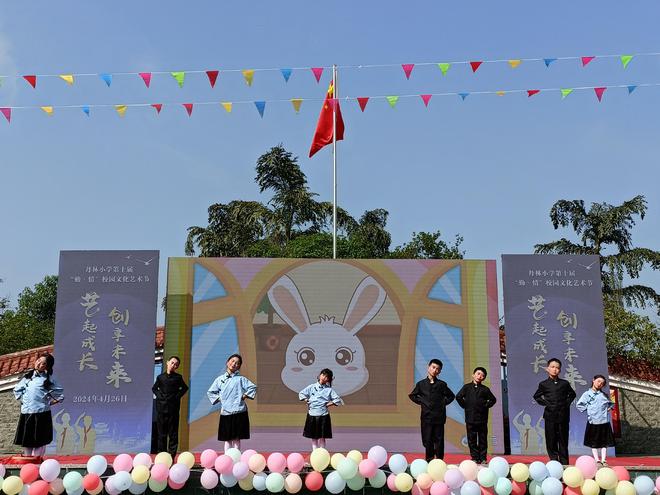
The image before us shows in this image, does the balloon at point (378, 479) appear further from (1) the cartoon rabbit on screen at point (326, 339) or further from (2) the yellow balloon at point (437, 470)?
(1) the cartoon rabbit on screen at point (326, 339)

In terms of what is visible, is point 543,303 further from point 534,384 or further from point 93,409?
point 93,409

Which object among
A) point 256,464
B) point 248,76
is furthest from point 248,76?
point 256,464

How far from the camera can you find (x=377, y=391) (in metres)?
9.11

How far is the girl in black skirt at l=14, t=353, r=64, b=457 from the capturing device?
21.7 feet

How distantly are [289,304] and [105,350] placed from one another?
2549 mm

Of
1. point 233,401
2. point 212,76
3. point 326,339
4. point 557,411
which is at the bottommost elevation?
point 557,411

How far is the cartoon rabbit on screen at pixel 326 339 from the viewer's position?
360 inches

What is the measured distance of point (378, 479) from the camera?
18.6 feet

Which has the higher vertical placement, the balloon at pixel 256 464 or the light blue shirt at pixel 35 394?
the light blue shirt at pixel 35 394

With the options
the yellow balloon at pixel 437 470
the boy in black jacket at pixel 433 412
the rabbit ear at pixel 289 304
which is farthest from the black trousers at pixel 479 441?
the rabbit ear at pixel 289 304

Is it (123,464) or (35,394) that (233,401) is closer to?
(123,464)

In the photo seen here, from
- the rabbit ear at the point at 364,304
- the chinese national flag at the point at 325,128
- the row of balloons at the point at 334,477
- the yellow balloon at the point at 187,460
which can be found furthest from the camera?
the chinese national flag at the point at 325,128

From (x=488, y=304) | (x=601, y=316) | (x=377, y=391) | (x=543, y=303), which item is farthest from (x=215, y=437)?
(x=601, y=316)

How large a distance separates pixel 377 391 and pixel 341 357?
668mm
